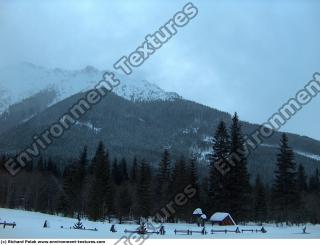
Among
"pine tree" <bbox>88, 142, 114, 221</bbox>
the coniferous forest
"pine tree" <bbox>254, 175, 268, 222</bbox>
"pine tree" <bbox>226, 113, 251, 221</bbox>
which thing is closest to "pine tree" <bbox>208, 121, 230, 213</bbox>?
the coniferous forest

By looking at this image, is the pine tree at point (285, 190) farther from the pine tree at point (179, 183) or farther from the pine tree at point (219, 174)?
the pine tree at point (179, 183)

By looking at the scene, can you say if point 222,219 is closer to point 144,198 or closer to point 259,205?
point 144,198

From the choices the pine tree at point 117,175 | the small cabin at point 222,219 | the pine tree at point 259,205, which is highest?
the pine tree at point 117,175

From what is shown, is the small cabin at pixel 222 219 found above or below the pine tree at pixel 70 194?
below

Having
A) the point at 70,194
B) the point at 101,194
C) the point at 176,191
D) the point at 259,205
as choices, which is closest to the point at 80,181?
the point at 70,194

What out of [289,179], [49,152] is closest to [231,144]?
[289,179]

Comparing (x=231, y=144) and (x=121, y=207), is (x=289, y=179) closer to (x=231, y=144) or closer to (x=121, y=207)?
(x=231, y=144)

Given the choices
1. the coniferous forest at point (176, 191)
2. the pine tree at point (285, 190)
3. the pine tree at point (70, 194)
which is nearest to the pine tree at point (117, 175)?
the coniferous forest at point (176, 191)

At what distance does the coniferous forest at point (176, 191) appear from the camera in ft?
185

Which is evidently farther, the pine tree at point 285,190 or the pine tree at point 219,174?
the pine tree at point 285,190

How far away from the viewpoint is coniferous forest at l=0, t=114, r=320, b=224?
185ft

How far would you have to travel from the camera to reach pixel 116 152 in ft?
618

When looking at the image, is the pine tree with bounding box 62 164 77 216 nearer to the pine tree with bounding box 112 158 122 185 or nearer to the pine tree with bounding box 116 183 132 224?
the pine tree with bounding box 116 183 132 224

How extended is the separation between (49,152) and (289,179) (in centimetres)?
11411
